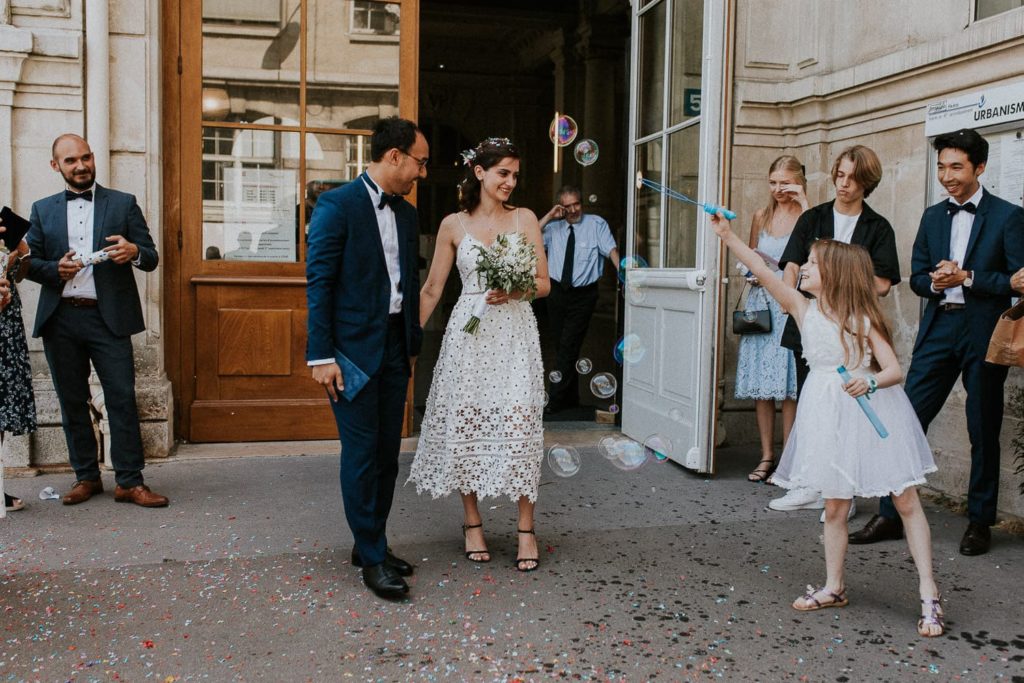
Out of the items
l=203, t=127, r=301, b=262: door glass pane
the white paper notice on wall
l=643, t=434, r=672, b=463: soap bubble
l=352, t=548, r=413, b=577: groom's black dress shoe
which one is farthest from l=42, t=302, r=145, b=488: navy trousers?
the white paper notice on wall

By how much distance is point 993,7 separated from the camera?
5457 millimetres

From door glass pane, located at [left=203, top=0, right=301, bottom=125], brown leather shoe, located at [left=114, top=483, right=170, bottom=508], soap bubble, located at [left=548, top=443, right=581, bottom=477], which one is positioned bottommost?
brown leather shoe, located at [left=114, top=483, right=170, bottom=508]

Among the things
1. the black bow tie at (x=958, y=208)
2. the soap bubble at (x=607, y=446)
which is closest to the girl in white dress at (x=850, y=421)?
the black bow tie at (x=958, y=208)

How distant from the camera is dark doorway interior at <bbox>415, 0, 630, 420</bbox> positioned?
14.2m

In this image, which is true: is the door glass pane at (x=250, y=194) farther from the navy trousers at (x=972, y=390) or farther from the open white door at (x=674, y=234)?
the navy trousers at (x=972, y=390)

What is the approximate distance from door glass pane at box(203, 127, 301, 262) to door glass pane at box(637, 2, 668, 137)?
242cm

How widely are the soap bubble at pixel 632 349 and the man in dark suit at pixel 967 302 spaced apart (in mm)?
2318

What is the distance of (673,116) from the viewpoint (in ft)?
21.4

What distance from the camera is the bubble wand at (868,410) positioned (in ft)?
11.9

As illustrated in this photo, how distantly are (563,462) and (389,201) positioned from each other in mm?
2382

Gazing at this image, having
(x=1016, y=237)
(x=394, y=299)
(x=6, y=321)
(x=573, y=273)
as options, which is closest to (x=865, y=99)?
(x=1016, y=237)

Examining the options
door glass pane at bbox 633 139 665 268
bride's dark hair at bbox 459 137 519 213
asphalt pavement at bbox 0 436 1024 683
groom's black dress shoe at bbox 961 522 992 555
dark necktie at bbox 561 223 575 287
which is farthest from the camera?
dark necktie at bbox 561 223 575 287

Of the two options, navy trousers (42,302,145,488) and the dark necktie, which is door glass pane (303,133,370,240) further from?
the dark necktie

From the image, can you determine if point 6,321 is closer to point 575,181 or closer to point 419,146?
point 419,146
